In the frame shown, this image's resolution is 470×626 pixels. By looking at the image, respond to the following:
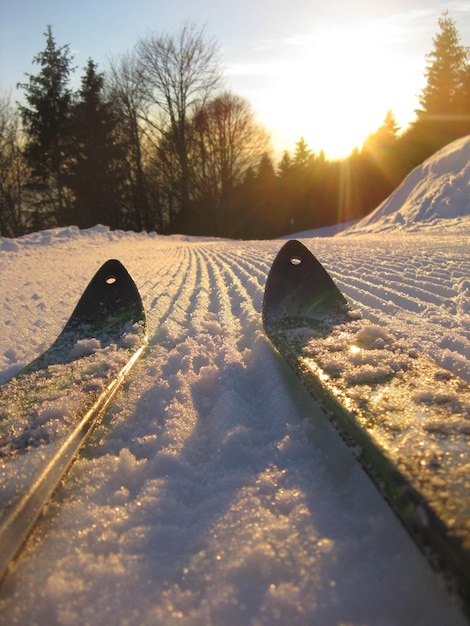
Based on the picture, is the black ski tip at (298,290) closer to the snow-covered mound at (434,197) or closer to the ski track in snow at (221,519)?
the ski track in snow at (221,519)

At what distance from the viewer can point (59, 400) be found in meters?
1.26

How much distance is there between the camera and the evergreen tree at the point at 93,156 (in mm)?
18750

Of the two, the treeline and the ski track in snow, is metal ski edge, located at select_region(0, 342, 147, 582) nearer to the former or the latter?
the ski track in snow

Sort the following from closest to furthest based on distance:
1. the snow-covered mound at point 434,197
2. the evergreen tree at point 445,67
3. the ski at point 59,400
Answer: the ski at point 59,400 < the snow-covered mound at point 434,197 < the evergreen tree at point 445,67

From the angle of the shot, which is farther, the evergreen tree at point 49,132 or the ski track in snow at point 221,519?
the evergreen tree at point 49,132

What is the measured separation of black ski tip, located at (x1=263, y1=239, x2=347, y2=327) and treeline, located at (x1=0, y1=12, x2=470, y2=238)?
18636mm

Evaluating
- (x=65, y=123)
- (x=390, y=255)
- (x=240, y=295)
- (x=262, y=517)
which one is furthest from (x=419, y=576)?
(x=65, y=123)

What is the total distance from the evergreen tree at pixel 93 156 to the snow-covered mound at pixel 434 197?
1331 cm

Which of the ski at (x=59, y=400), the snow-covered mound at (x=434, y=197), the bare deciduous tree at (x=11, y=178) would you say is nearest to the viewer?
the ski at (x=59, y=400)

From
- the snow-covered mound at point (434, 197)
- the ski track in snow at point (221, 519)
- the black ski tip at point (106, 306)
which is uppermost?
the snow-covered mound at point (434, 197)

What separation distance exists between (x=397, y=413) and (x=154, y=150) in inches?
859

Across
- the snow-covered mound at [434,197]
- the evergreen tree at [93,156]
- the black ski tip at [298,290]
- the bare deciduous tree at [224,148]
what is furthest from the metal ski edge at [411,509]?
the bare deciduous tree at [224,148]

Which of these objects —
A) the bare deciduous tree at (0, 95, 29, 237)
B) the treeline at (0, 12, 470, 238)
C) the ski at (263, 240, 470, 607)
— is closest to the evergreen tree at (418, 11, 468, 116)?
the treeline at (0, 12, 470, 238)

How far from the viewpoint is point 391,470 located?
0.77 m
